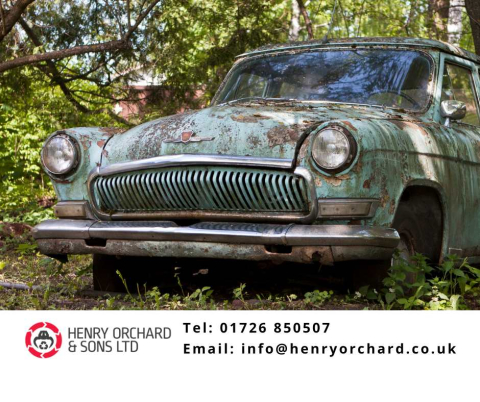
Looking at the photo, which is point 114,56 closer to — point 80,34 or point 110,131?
point 80,34

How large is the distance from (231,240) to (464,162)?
1.80 m

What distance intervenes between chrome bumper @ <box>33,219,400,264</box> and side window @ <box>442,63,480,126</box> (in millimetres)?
1703

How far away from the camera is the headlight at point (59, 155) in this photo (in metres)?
4.76

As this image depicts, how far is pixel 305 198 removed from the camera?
4059 mm

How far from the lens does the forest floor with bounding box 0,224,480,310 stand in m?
4.42

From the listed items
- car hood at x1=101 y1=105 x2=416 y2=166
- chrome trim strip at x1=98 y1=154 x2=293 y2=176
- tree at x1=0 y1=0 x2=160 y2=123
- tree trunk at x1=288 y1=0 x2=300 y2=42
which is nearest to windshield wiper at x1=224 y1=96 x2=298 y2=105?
car hood at x1=101 y1=105 x2=416 y2=166

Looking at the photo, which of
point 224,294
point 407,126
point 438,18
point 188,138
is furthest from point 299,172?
point 438,18

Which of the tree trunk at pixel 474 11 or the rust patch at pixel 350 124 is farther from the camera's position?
the tree trunk at pixel 474 11

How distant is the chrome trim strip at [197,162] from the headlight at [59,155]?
305 millimetres

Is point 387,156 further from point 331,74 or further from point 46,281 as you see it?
point 46,281

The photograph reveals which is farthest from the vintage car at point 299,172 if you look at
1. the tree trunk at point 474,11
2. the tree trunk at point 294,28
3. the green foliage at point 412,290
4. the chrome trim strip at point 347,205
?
the tree trunk at point 294,28
